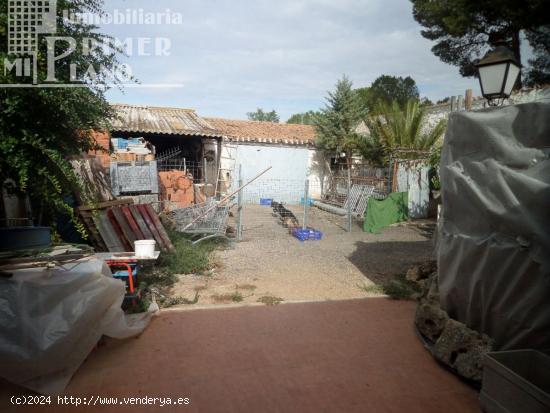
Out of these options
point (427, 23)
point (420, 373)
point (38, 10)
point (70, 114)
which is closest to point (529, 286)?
point (420, 373)

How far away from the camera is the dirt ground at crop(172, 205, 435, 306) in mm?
5254

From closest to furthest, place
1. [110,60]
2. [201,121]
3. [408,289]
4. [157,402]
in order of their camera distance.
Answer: [157,402]
[110,60]
[408,289]
[201,121]

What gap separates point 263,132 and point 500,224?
14.9m

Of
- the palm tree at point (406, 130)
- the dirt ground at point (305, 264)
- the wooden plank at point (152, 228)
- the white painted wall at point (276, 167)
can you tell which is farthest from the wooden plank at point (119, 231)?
the white painted wall at point (276, 167)

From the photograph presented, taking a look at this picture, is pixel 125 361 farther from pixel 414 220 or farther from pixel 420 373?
pixel 414 220

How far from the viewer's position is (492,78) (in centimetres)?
411

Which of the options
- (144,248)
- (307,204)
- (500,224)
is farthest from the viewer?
(307,204)

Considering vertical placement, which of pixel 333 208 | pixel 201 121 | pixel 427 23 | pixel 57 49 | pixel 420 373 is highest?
pixel 427 23

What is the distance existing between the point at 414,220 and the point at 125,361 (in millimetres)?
10532

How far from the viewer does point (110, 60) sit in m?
3.85

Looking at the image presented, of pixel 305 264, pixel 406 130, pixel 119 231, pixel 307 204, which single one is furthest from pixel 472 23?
pixel 119 231

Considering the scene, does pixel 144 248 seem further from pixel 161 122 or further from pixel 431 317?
pixel 161 122

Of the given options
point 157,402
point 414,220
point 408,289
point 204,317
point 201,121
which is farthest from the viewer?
point 201,121

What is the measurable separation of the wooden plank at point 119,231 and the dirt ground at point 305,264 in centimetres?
107
